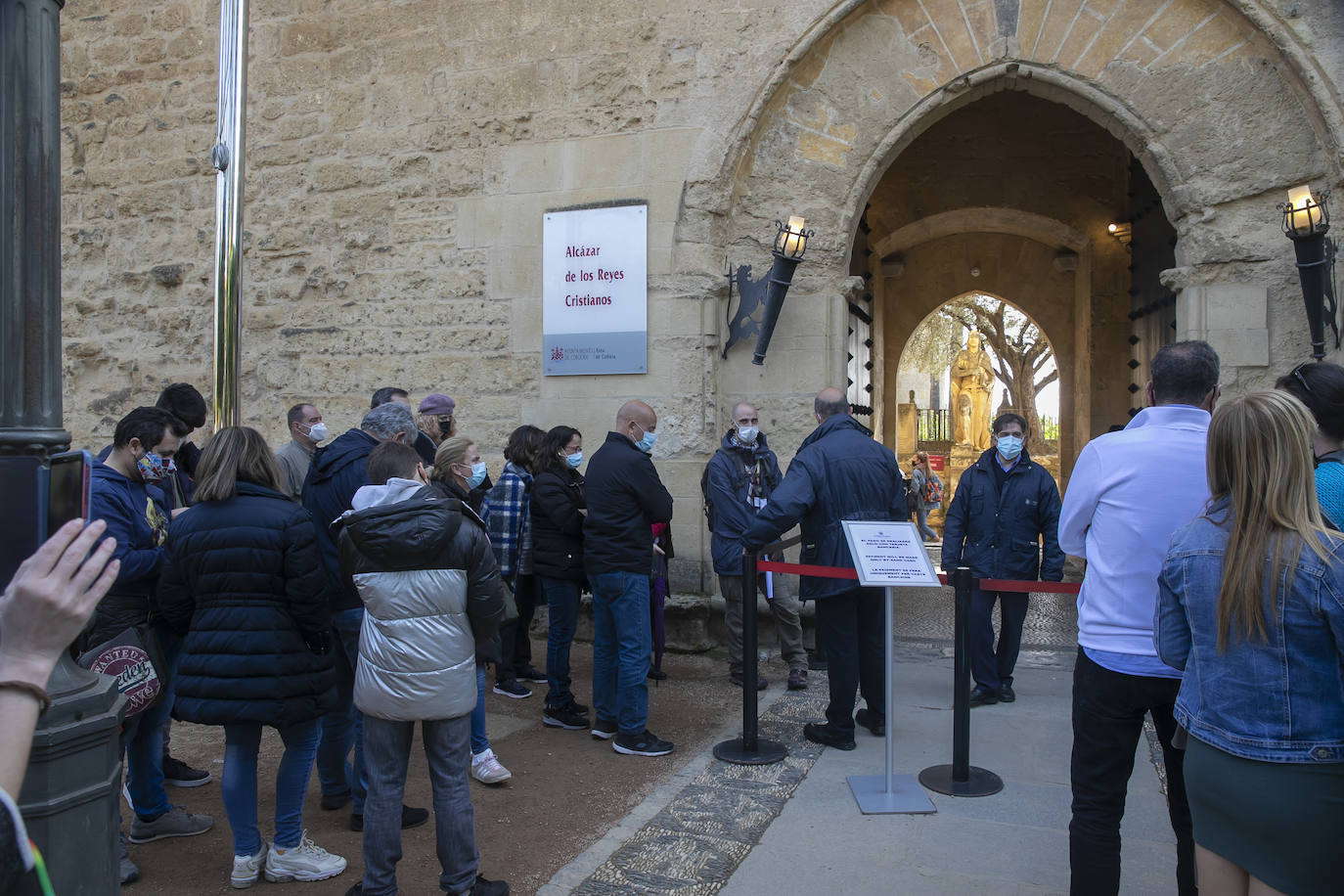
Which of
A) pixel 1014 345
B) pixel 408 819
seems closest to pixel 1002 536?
pixel 408 819

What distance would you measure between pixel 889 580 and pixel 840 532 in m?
0.76

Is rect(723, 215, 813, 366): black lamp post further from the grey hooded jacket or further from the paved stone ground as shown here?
the grey hooded jacket

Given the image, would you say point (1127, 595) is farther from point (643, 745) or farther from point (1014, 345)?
point (1014, 345)

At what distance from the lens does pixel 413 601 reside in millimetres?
2982

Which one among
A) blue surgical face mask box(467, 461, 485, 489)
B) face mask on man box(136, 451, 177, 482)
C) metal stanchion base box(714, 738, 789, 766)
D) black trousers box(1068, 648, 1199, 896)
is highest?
face mask on man box(136, 451, 177, 482)

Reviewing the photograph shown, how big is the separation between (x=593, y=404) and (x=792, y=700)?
8.43 ft

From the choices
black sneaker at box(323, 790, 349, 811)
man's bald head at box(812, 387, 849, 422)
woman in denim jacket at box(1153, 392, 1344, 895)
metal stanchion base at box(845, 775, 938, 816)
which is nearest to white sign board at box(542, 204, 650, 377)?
man's bald head at box(812, 387, 849, 422)

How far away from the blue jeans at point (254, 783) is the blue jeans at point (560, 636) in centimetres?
182

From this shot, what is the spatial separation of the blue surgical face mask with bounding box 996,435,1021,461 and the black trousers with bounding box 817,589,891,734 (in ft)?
4.28

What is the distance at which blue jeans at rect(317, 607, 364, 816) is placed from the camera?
375 centimetres

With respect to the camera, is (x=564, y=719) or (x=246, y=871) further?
(x=564, y=719)

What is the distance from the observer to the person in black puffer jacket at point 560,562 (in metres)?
5.04

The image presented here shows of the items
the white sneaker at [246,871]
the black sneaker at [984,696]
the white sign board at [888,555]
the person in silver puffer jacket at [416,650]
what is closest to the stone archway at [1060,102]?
the black sneaker at [984,696]

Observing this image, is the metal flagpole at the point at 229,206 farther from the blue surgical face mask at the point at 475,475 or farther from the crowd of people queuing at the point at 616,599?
the blue surgical face mask at the point at 475,475
